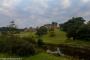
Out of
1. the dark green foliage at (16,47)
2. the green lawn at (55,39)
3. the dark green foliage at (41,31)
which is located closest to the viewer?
the dark green foliage at (16,47)

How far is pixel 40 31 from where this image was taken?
98.2m

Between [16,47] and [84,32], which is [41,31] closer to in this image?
[84,32]

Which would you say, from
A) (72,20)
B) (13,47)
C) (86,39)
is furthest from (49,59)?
(72,20)

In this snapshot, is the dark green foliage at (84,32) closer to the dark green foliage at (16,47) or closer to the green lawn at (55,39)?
the green lawn at (55,39)

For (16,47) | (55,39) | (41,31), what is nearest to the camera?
(16,47)

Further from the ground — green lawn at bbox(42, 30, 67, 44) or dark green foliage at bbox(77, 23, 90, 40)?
dark green foliage at bbox(77, 23, 90, 40)

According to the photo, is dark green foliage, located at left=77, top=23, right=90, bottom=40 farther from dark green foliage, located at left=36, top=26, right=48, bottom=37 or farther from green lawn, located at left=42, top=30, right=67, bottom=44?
dark green foliage, located at left=36, top=26, right=48, bottom=37

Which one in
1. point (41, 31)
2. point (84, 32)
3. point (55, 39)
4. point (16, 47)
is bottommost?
point (55, 39)

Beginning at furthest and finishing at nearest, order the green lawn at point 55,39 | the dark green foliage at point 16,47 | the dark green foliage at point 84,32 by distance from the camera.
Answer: the green lawn at point 55,39 → the dark green foliage at point 84,32 → the dark green foliage at point 16,47

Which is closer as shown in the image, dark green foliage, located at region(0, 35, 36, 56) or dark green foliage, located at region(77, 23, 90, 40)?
dark green foliage, located at region(0, 35, 36, 56)

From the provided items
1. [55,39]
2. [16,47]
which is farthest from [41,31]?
[16,47]

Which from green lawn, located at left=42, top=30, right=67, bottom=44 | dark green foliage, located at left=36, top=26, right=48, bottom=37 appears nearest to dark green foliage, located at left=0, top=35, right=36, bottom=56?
green lawn, located at left=42, top=30, right=67, bottom=44

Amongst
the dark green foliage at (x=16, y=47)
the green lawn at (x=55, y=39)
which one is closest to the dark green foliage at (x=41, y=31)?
the green lawn at (x=55, y=39)

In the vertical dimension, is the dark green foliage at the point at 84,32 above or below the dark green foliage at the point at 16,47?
above
